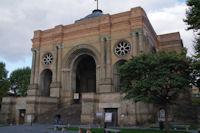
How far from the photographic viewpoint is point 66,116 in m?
30.4

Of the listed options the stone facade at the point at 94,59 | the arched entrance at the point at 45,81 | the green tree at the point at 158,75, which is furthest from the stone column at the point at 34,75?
the green tree at the point at 158,75

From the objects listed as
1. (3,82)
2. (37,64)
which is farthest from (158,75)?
(3,82)

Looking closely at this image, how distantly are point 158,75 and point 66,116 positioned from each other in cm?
1738

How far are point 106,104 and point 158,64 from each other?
11.7m

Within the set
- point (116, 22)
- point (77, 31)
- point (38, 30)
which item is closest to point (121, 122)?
point (116, 22)

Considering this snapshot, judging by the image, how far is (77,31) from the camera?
37.2m

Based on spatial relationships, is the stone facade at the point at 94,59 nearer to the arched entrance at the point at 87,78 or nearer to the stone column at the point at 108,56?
the stone column at the point at 108,56

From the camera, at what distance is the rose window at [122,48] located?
31.9 metres

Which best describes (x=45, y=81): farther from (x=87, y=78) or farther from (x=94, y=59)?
(x=94, y=59)

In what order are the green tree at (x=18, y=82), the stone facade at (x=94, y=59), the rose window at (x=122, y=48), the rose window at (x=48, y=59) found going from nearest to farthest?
1. the stone facade at (x=94, y=59)
2. the rose window at (x=122, y=48)
3. the rose window at (x=48, y=59)
4. the green tree at (x=18, y=82)

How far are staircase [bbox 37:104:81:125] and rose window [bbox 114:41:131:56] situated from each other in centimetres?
1060

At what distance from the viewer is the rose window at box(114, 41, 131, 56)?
105 feet

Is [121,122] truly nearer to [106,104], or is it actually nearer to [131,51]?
[106,104]

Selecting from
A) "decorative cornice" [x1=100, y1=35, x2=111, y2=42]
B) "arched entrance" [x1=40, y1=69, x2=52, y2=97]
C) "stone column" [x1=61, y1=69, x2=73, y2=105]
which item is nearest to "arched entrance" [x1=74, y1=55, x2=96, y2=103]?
"arched entrance" [x1=40, y1=69, x2=52, y2=97]
